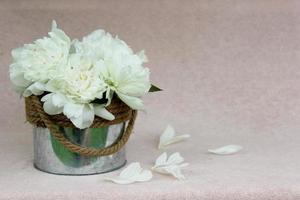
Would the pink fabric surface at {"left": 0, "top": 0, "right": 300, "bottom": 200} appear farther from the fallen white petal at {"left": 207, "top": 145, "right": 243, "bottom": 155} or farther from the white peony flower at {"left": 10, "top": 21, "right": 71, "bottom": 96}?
the white peony flower at {"left": 10, "top": 21, "right": 71, "bottom": 96}

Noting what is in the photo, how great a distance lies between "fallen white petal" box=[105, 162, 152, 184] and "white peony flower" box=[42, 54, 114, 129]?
0.12m

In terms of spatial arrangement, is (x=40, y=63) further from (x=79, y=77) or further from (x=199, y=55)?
(x=199, y=55)

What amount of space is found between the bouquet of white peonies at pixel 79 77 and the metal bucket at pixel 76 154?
50 millimetres

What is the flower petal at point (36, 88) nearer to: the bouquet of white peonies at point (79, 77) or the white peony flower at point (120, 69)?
the bouquet of white peonies at point (79, 77)

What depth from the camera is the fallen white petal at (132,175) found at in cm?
146

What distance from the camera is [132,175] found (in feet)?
4.84

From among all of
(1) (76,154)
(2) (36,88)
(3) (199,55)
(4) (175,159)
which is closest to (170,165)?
(4) (175,159)

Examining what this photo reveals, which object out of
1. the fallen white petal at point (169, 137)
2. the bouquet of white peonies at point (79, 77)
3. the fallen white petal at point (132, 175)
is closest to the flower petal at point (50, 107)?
the bouquet of white peonies at point (79, 77)

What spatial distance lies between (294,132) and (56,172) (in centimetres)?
Answer: 67

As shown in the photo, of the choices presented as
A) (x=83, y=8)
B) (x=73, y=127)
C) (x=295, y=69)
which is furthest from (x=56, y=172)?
(x=295, y=69)

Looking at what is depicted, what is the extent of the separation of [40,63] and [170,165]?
0.33m

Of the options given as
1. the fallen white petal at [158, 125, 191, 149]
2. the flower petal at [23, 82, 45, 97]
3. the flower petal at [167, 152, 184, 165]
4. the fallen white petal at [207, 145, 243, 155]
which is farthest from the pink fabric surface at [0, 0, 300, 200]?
the flower petal at [23, 82, 45, 97]

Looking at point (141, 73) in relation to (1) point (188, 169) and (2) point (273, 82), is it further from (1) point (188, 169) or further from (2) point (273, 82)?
(2) point (273, 82)

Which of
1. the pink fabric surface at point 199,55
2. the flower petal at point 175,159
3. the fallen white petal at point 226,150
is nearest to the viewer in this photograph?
the flower petal at point 175,159
